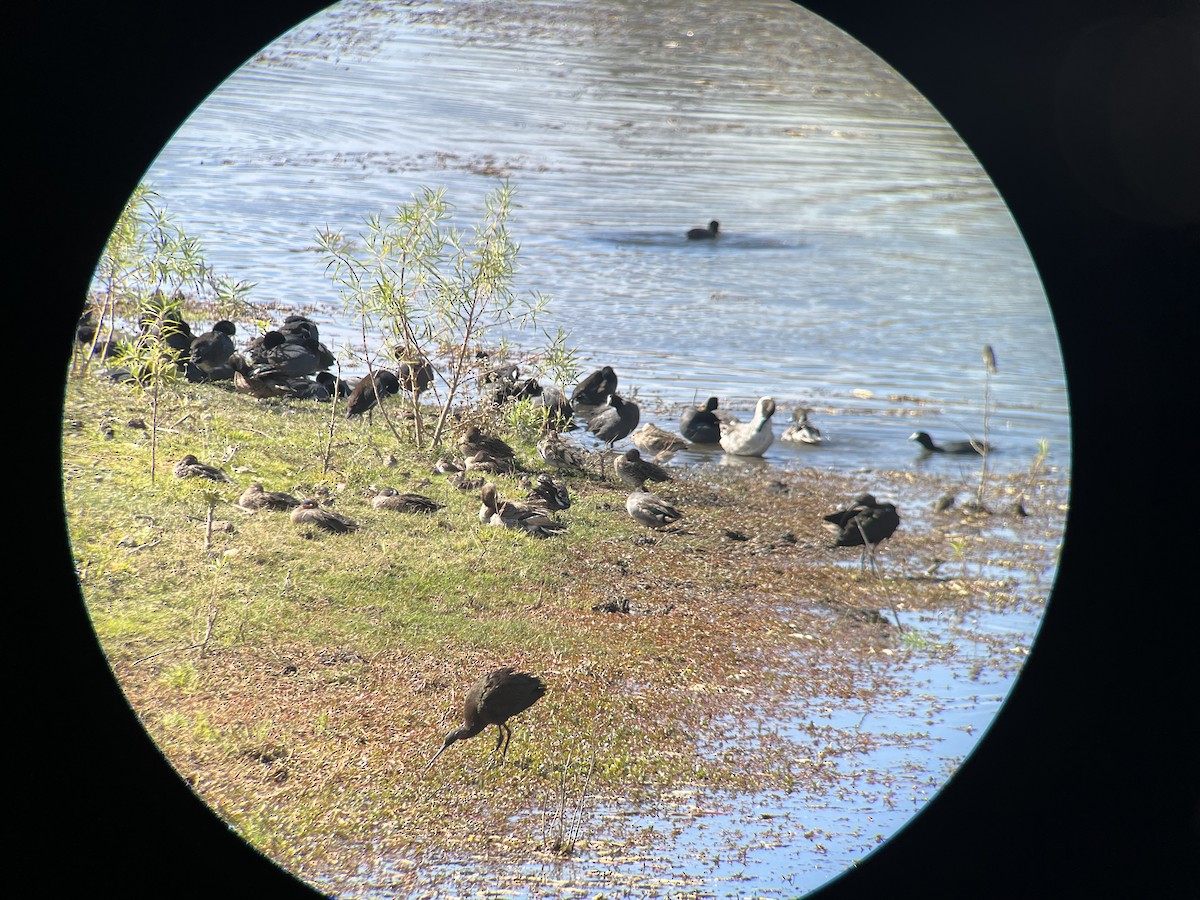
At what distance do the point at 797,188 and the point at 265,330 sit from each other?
2.24m

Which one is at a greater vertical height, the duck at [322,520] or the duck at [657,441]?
the duck at [657,441]

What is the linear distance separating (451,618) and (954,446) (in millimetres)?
1894

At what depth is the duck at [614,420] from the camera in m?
3.12

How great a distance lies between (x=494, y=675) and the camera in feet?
7.54

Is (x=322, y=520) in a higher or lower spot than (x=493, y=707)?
higher

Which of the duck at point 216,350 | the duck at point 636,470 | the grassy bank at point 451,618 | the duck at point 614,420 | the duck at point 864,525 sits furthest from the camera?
the duck at point 216,350

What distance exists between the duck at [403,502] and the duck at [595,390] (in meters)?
0.63

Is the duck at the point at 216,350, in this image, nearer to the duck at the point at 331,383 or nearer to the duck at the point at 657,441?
the duck at the point at 331,383

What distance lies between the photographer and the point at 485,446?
3.19m

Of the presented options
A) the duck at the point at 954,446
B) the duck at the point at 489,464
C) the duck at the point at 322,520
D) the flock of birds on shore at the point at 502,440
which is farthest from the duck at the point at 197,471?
the duck at the point at 954,446

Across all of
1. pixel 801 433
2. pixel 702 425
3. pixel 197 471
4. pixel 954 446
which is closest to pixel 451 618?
pixel 197 471

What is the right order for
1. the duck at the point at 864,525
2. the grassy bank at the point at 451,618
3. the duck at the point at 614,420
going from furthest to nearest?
1. the duck at the point at 614,420
2. the duck at the point at 864,525
3. the grassy bank at the point at 451,618

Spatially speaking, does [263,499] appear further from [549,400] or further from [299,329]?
[549,400]

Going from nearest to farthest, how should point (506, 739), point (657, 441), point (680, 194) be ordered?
point (506, 739)
point (657, 441)
point (680, 194)
